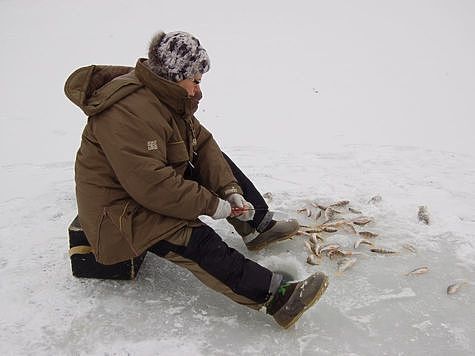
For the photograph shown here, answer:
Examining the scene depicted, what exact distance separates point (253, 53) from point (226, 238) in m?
9.87

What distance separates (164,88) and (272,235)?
1.45m

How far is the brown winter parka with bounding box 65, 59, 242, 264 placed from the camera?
2724mm

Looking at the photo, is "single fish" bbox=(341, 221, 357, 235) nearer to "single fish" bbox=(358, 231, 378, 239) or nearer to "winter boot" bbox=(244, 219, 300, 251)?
"single fish" bbox=(358, 231, 378, 239)

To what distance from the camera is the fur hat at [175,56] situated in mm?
2789

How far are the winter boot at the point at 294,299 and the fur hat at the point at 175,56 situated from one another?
1376mm

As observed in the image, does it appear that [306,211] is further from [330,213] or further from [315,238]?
[315,238]

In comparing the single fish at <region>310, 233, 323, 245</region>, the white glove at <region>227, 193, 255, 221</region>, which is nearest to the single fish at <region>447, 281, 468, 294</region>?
the single fish at <region>310, 233, 323, 245</region>

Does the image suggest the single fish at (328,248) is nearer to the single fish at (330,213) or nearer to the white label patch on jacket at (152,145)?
the single fish at (330,213)

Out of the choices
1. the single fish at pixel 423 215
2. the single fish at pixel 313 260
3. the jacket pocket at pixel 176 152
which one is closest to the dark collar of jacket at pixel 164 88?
the jacket pocket at pixel 176 152

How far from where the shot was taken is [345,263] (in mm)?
3500

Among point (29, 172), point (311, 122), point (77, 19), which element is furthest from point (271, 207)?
point (77, 19)

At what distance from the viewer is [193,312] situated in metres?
2.99

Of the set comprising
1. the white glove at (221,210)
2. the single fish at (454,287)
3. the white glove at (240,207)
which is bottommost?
the single fish at (454,287)

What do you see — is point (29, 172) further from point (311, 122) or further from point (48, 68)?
point (48, 68)
